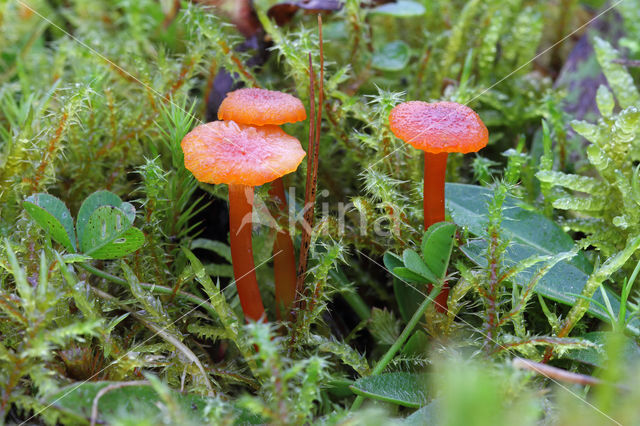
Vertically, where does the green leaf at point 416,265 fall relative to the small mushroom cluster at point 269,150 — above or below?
below

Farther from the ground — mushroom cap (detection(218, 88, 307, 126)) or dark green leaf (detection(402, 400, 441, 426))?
mushroom cap (detection(218, 88, 307, 126))

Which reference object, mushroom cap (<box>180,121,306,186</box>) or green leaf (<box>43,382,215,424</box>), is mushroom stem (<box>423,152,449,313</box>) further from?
green leaf (<box>43,382,215,424</box>)

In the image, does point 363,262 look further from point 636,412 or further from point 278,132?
point 636,412

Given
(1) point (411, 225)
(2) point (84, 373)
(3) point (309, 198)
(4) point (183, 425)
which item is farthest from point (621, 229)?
→ (2) point (84, 373)

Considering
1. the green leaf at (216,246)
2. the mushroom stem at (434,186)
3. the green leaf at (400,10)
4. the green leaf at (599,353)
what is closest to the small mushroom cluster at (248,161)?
the green leaf at (216,246)

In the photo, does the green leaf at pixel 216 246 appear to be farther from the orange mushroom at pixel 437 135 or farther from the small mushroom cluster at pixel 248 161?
the orange mushroom at pixel 437 135

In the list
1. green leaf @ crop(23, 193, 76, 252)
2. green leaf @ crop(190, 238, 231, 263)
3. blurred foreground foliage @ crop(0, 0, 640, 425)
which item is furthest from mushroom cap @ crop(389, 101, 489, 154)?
green leaf @ crop(23, 193, 76, 252)
